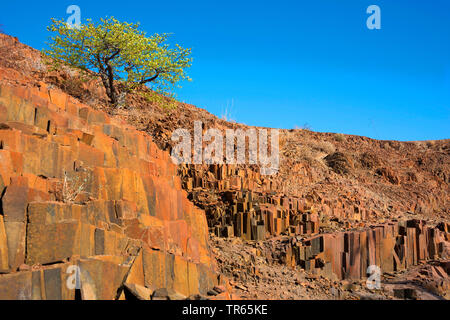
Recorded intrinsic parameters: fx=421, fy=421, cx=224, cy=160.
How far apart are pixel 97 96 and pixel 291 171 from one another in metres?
11.4

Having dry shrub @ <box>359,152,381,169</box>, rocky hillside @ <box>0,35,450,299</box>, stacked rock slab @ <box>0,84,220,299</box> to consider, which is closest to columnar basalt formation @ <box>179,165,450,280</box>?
rocky hillside @ <box>0,35,450,299</box>

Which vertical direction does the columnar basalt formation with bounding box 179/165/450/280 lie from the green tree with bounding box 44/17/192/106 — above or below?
below

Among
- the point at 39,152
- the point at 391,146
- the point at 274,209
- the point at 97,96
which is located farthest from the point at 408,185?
the point at 39,152

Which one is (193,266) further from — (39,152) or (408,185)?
(408,185)

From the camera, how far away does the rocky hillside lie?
7074 mm

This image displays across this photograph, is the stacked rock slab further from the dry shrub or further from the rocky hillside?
the dry shrub

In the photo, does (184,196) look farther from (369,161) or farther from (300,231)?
(369,161)

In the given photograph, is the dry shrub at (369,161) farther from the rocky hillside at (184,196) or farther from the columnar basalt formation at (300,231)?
the columnar basalt formation at (300,231)

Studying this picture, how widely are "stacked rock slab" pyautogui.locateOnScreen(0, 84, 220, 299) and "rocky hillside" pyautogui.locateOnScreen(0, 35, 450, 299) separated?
3 centimetres

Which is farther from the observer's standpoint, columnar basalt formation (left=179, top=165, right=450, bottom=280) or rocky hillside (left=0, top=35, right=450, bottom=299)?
columnar basalt formation (left=179, top=165, right=450, bottom=280)

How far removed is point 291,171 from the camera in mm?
22125

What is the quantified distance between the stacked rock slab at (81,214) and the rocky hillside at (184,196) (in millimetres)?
29

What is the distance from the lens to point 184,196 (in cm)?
1137

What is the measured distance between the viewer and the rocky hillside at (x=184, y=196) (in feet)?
23.2
